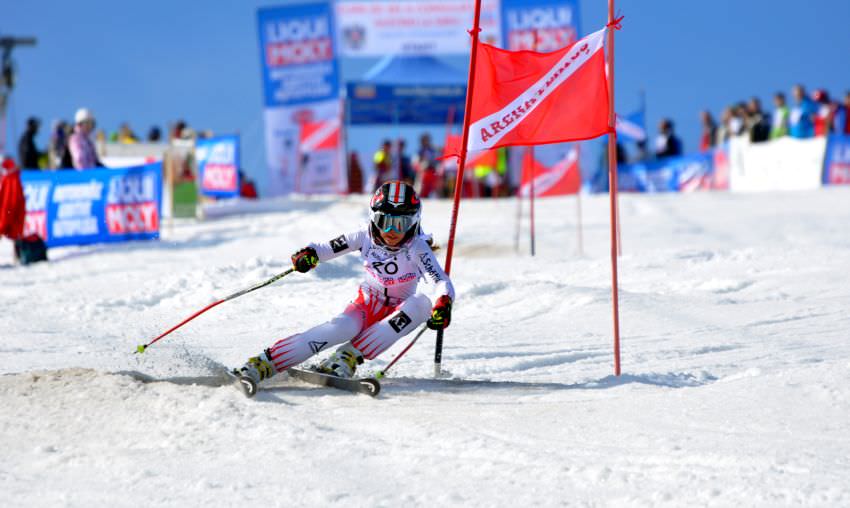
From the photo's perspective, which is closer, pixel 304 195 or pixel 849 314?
pixel 849 314

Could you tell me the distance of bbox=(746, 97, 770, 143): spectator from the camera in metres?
19.7

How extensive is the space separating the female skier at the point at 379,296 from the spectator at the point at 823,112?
1487 cm

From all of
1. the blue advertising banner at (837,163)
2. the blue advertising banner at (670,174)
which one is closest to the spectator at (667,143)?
the blue advertising banner at (670,174)

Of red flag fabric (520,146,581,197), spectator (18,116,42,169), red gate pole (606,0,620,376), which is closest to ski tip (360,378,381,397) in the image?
red gate pole (606,0,620,376)

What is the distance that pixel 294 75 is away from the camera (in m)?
24.3

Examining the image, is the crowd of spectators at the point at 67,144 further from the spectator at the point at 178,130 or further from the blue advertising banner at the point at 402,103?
the blue advertising banner at the point at 402,103

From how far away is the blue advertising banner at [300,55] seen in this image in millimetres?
24219

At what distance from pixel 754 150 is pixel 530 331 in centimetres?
1359

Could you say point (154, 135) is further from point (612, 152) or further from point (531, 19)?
point (612, 152)

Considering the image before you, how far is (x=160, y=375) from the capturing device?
5.96 metres

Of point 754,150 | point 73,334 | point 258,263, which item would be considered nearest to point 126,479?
point 73,334

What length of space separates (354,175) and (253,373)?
20086 millimetres

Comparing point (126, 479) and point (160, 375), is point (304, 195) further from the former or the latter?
point (126, 479)

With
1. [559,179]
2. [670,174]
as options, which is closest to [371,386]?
[559,179]
